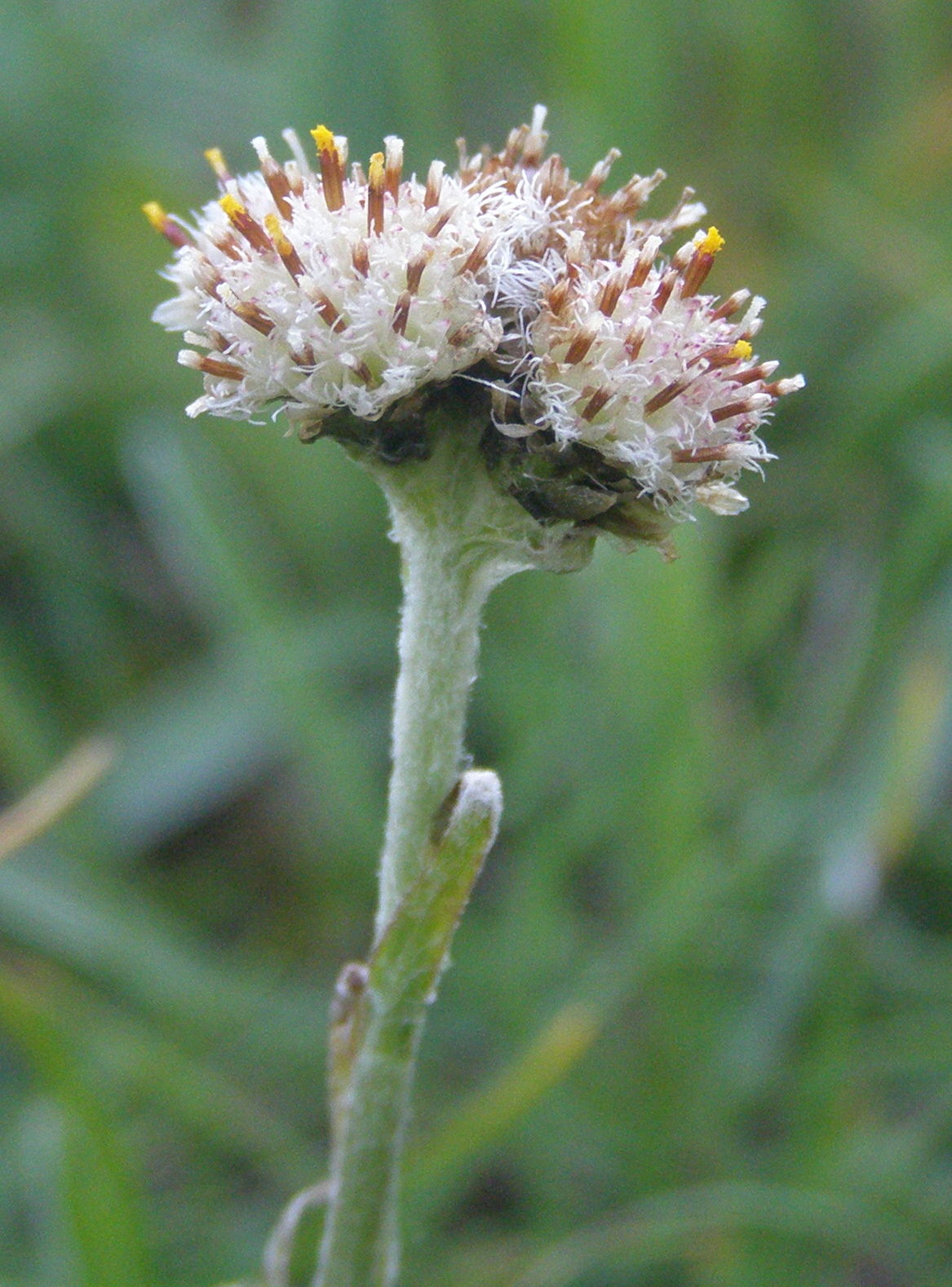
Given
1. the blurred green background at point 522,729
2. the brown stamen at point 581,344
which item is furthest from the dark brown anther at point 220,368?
the blurred green background at point 522,729

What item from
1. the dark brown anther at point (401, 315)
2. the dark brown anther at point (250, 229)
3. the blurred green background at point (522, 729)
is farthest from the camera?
the blurred green background at point (522, 729)

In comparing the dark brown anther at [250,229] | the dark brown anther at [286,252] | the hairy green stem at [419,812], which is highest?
the dark brown anther at [250,229]

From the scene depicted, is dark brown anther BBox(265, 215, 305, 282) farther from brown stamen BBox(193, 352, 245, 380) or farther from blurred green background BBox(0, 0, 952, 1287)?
blurred green background BBox(0, 0, 952, 1287)

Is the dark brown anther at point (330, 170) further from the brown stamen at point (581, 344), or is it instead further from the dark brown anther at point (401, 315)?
the brown stamen at point (581, 344)

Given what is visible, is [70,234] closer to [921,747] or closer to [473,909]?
[473,909]

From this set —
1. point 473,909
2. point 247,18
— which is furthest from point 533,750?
point 247,18

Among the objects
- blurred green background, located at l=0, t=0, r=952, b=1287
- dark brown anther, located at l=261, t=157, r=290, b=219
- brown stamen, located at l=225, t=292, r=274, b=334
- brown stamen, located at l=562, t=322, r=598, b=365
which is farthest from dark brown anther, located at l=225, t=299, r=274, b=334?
blurred green background, located at l=0, t=0, r=952, b=1287

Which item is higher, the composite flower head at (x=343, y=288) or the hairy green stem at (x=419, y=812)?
the composite flower head at (x=343, y=288)
